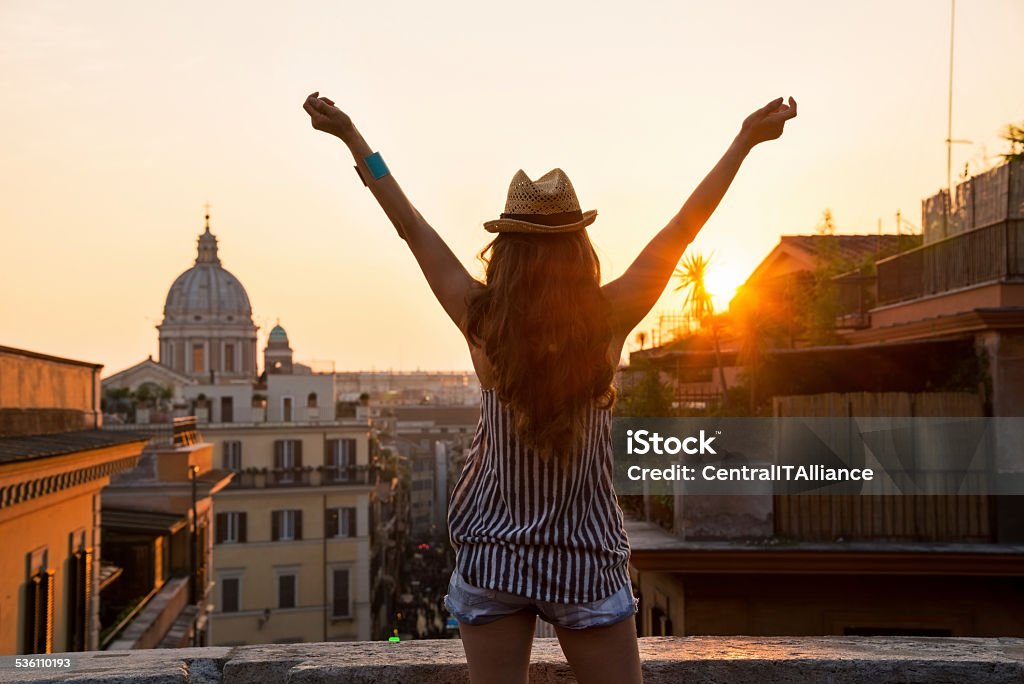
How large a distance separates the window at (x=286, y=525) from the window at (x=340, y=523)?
124 centimetres

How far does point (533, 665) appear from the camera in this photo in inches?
93.1

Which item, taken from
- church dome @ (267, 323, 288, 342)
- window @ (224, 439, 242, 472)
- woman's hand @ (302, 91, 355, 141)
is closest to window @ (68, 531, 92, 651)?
woman's hand @ (302, 91, 355, 141)

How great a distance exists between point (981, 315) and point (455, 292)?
400 inches

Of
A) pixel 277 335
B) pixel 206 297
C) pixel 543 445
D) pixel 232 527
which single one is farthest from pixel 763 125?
pixel 206 297

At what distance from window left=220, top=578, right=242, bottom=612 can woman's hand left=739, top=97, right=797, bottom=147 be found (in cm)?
3997

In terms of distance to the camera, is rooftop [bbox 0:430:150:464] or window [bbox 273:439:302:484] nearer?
rooftop [bbox 0:430:150:464]

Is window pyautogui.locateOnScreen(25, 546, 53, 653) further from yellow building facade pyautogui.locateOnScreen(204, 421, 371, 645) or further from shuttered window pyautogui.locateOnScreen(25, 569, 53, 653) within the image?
yellow building facade pyautogui.locateOnScreen(204, 421, 371, 645)

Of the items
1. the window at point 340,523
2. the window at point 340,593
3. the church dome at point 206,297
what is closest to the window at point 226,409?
the window at point 340,523

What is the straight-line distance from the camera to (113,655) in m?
2.60

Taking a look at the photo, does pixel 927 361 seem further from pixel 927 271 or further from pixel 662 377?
pixel 662 377

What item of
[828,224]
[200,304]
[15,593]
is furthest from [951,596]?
[200,304]

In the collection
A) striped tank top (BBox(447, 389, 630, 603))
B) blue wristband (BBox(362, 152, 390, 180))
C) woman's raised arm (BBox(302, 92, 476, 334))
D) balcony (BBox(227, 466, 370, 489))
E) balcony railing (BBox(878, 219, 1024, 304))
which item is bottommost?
balcony (BBox(227, 466, 370, 489))

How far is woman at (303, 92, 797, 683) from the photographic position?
188 cm

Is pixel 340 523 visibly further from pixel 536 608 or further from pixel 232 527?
pixel 536 608
